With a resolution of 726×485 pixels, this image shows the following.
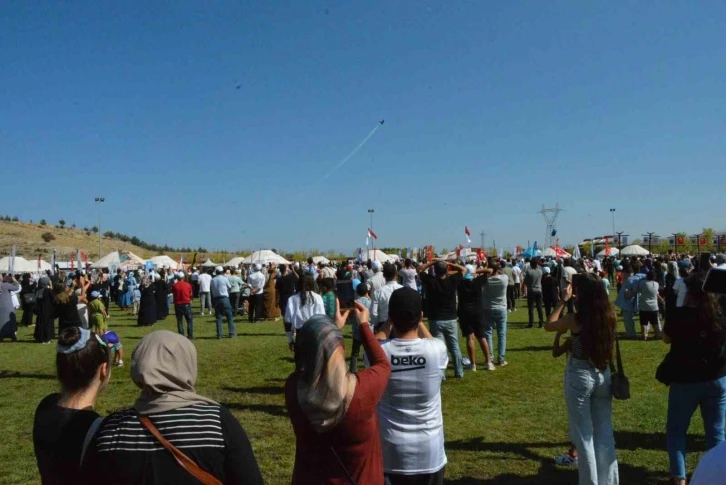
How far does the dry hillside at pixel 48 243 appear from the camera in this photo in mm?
73919

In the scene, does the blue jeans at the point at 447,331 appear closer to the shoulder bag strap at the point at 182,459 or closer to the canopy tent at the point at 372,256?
the shoulder bag strap at the point at 182,459

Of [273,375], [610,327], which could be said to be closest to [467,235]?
[273,375]

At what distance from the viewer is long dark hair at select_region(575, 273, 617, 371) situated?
13.8 feet

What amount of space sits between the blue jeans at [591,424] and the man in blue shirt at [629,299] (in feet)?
29.3

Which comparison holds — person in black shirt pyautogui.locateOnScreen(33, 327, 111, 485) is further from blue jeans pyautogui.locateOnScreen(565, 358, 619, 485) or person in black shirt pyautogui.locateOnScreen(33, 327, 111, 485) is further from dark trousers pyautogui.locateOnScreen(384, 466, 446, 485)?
blue jeans pyautogui.locateOnScreen(565, 358, 619, 485)

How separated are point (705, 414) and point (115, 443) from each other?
447 cm

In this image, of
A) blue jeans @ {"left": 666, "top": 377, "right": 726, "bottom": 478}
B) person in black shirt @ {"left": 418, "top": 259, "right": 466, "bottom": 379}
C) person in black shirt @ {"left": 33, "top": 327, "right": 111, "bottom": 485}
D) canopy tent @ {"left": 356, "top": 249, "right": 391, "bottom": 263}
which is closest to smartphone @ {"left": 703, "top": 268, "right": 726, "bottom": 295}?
person in black shirt @ {"left": 33, "top": 327, "right": 111, "bottom": 485}

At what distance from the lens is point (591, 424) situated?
169 inches

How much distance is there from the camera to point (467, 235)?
3294 cm

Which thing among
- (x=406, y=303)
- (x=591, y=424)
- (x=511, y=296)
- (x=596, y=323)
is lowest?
(x=591, y=424)

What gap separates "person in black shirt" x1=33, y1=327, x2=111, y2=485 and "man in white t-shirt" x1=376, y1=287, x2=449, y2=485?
1.60 meters

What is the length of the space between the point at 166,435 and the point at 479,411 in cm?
594

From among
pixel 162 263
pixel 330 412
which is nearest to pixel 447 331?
pixel 330 412

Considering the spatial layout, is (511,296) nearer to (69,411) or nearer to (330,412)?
(330,412)
